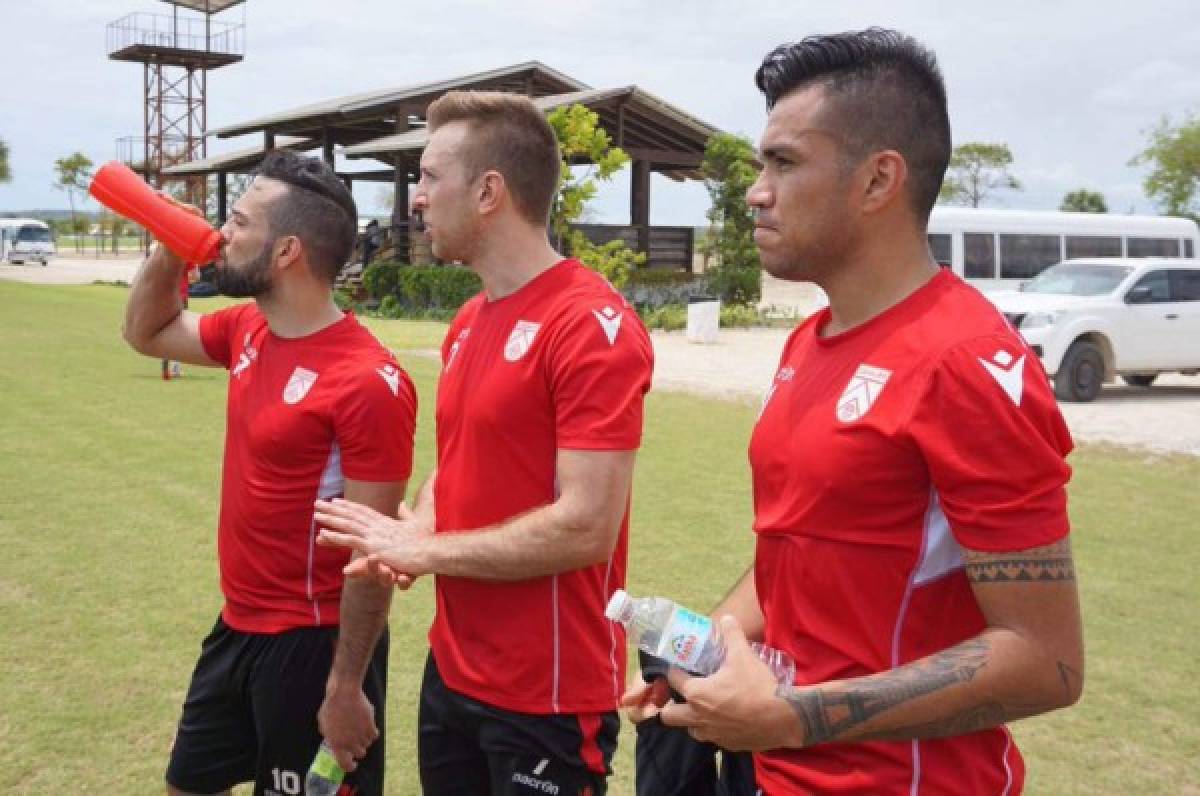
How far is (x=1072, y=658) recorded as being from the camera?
181cm

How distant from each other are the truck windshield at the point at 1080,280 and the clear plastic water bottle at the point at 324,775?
15247 mm

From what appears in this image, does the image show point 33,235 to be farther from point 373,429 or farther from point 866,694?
point 866,694

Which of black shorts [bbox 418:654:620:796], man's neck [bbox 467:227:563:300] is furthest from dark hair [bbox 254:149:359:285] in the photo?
black shorts [bbox 418:654:620:796]

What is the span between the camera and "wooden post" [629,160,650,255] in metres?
31.1

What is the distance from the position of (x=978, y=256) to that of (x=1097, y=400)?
7.55 meters

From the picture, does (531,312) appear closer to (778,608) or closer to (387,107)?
(778,608)

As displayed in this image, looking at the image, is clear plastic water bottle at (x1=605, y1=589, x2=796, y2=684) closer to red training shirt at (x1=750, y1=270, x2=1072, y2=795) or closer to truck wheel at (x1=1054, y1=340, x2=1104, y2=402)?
red training shirt at (x1=750, y1=270, x2=1072, y2=795)

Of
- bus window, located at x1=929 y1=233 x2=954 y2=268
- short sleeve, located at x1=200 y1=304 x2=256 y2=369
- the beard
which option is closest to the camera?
the beard

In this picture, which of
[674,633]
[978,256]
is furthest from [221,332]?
[978,256]

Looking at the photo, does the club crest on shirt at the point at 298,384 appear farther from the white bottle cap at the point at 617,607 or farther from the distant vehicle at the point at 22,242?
the distant vehicle at the point at 22,242

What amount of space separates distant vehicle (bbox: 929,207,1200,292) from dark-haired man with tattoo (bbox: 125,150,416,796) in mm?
19886

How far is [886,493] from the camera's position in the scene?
74.9 inches

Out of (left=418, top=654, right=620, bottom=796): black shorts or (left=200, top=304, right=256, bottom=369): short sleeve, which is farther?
(left=200, top=304, right=256, bottom=369): short sleeve

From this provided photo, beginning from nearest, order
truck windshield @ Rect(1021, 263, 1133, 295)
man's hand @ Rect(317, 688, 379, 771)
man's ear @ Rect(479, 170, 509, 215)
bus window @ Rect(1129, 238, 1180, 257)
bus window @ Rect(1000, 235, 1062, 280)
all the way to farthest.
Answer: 1. man's ear @ Rect(479, 170, 509, 215)
2. man's hand @ Rect(317, 688, 379, 771)
3. truck windshield @ Rect(1021, 263, 1133, 295)
4. bus window @ Rect(1000, 235, 1062, 280)
5. bus window @ Rect(1129, 238, 1180, 257)
